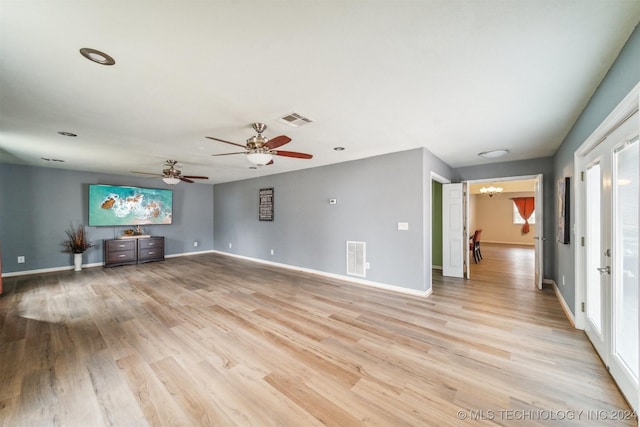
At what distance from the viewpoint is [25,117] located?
8.82 feet

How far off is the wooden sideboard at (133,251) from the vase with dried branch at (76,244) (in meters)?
0.44

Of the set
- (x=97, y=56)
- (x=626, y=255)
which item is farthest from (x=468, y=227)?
(x=97, y=56)

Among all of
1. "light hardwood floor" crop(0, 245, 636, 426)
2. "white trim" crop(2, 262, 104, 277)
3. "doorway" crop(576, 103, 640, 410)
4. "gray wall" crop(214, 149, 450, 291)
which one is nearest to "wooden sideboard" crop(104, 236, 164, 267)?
"white trim" crop(2, 262, 104, 277)

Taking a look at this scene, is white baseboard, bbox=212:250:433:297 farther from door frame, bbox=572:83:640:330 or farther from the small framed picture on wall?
door frame, bbox=572:83:640:330

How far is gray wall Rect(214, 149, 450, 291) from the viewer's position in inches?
159

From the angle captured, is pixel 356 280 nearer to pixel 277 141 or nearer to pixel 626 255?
pixel 277 141

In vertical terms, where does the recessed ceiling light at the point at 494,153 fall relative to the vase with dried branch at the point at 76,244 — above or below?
above

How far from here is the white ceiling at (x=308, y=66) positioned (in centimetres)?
132

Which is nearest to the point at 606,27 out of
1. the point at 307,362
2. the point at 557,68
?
the point at 557,68

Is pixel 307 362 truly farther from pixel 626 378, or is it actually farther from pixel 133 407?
pixel 626 378

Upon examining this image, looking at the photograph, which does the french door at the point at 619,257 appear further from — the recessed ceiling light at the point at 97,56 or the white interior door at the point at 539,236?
the recessed ceiling light at the point at 97,56

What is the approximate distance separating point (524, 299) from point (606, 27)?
3772mm

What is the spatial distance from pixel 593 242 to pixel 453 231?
8.87 ft

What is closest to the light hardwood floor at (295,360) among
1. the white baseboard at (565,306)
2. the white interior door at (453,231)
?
the white baseboard at (565,306)
